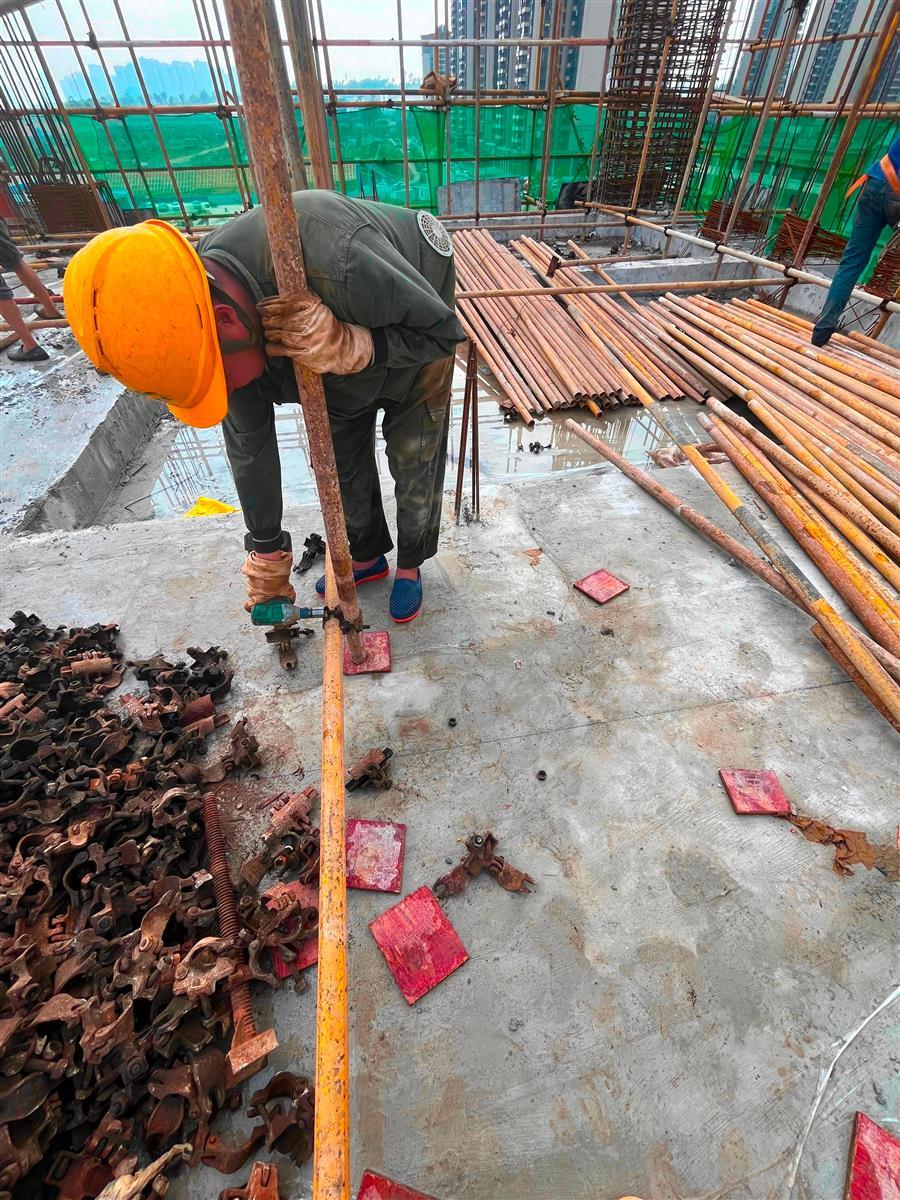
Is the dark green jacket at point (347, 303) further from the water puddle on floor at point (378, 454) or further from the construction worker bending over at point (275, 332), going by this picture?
the water puddle on floor at point (378, 454)

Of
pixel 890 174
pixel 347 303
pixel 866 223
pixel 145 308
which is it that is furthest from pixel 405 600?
pixel 866 223

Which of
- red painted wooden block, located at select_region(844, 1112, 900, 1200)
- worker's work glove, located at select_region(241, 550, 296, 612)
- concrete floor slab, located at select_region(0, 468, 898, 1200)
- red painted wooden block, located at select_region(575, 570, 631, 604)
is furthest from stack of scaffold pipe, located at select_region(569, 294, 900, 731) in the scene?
worker's work glove, located at select_region(241, 550, 296, 612)

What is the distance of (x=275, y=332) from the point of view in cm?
184

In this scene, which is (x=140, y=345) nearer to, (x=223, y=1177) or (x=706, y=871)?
(x=223, y=1177)

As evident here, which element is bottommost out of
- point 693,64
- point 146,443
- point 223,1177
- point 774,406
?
point 146,443

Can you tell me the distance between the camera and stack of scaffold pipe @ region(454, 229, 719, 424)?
236 inches

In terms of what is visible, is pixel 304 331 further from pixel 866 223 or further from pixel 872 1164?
pixel 866 223

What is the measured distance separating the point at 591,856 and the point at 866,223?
6240 millimetres

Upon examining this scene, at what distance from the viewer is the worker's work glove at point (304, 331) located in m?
1.81

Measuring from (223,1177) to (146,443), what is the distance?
581 cm

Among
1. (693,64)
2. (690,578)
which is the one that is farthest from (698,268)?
(690,578)

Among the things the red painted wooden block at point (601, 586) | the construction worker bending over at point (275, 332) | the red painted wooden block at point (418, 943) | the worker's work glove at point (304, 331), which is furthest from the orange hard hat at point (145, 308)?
the red painted wooden block at point (601, 586)

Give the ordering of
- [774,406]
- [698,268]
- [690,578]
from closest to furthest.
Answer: [690,578] → [774,406] → [698,268]

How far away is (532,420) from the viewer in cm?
582
